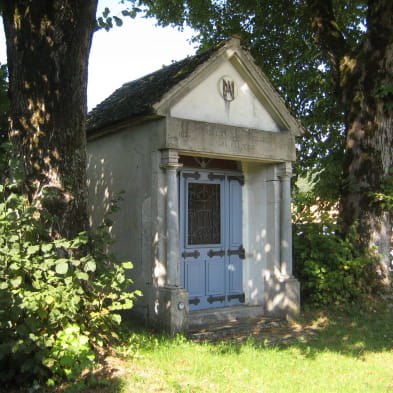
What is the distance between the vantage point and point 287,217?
8.83 metres

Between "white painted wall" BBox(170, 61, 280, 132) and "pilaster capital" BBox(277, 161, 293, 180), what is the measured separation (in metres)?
0.66

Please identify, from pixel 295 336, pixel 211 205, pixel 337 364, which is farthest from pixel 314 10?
pixel 337 364

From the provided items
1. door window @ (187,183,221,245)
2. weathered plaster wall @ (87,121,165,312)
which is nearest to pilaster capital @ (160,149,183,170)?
weathered plaster wall @ (87,121,165,312)

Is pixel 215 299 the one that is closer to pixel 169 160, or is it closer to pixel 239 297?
pixel 239 297

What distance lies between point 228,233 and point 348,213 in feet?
8.60

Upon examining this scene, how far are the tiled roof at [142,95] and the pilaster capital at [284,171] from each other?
234 cm

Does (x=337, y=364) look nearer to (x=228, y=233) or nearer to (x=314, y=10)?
(x=228, y=233)

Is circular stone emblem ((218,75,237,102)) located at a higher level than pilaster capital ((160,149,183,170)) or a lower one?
higher

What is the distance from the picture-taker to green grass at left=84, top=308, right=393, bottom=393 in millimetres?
5215

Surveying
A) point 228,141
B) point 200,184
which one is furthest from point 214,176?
point 228,141

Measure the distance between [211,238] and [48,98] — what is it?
397 cm

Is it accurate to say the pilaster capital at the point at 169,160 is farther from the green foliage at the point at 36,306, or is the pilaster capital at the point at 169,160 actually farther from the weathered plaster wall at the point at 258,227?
the green foliage at the point at 36,306

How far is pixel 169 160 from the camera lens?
7340mm

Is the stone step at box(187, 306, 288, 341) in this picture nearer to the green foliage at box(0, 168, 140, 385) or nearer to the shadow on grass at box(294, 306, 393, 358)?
the shadow on grass at box(294, 306, 393, 358)
